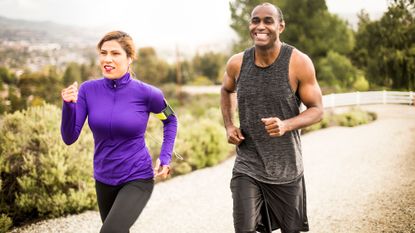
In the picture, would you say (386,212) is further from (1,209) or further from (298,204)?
(1,209)

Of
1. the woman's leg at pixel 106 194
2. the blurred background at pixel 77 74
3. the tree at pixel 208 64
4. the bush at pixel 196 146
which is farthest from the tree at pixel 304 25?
the tree at pixel 208 64

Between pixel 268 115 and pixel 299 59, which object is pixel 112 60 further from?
pixel 299 59

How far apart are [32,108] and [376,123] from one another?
581 cm

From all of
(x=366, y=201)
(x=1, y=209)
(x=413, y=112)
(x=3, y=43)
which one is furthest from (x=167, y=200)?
(x=3, y=43)

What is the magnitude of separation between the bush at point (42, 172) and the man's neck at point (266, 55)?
388cm

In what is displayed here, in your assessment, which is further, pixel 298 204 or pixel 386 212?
pixel 386 212

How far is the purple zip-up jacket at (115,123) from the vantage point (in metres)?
2.77

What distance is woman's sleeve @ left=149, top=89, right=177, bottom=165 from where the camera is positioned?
2.99m

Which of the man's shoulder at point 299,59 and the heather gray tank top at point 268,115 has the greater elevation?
the man's shoulder at point 299,59

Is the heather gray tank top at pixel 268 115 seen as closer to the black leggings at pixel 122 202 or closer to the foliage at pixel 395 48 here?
the black leggings at pixel 122 202

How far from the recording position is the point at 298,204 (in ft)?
9.80

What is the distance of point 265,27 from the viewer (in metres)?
2.90

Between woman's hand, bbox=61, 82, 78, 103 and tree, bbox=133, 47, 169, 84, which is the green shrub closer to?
woman's hand, bbox=61, 82, 78, 103

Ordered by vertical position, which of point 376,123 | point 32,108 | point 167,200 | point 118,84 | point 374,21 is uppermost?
point 374,21
